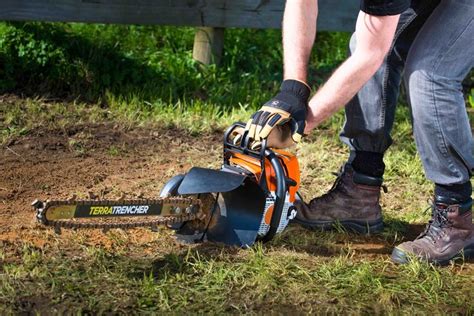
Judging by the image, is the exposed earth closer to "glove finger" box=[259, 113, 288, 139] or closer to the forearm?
"glove finger" box=[259, 113, 288, 139]

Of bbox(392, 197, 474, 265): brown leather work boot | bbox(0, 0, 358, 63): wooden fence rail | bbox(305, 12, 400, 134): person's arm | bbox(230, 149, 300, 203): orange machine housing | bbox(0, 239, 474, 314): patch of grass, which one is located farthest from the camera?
bbox(0, 0, 358, 63): wooden fence rail

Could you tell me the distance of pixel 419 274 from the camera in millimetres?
3740

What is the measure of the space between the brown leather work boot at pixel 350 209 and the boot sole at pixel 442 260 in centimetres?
35

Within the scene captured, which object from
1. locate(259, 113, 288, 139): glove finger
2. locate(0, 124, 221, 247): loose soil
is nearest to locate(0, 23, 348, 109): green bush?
locate(0, 124, 221, 247): loose soil

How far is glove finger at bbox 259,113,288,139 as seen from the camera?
3.50 metres

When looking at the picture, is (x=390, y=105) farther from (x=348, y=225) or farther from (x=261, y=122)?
(x=261, y=122)

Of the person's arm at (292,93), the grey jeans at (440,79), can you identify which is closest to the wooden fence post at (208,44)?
the grey jeans at (440,79)

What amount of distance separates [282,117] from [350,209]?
0.90 meters

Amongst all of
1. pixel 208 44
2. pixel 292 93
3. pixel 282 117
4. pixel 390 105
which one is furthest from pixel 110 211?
pixel 208 44

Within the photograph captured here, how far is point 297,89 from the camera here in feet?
12.0

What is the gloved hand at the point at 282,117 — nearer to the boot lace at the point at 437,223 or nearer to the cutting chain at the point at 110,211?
the cutting chain at the point at 110,211

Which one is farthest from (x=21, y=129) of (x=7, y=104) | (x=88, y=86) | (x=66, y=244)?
(x=66, y=244)

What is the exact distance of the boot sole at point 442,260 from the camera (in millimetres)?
3842

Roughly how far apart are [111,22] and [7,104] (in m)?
1.00
